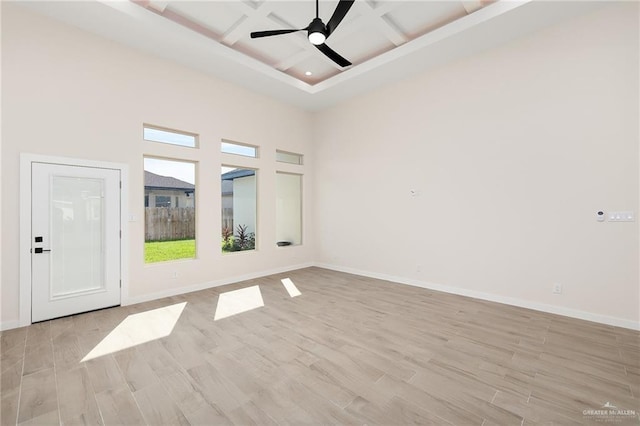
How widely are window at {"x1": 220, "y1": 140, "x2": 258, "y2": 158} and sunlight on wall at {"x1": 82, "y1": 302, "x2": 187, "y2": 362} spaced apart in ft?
10.2

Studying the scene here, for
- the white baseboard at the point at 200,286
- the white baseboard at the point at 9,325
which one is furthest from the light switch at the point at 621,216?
the white baseboard at the point at 9,325

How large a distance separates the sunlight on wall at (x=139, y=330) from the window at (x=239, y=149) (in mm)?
3121

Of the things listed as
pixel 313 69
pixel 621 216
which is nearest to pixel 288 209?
pixel 313 69

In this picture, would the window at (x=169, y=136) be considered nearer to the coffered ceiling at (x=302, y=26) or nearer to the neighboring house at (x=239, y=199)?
the neighboring house at (x=239, y=199)

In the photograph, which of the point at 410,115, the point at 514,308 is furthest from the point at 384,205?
the point at 514,308

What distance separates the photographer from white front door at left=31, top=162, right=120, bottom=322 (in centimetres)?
367

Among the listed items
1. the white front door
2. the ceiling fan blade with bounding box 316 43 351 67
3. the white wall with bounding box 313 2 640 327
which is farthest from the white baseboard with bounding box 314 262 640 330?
the white front door

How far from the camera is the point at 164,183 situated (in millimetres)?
4980

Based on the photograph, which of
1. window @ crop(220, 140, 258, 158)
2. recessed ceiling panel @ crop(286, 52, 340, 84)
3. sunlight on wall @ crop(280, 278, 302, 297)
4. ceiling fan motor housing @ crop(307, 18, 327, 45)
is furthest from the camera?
window @ crop(220, 140, 258, 158)

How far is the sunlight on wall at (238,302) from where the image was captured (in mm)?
3984

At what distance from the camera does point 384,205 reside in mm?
5898

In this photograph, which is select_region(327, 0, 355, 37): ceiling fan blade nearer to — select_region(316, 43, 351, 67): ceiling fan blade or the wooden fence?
select_region(316, 43, 351, 67): ceiling fan blade

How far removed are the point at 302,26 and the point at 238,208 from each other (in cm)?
366

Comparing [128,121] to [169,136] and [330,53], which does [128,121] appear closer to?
[169,136]
